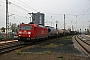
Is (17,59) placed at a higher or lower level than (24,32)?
lower

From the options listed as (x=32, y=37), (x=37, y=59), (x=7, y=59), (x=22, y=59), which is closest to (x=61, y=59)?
(x=37, y=59)

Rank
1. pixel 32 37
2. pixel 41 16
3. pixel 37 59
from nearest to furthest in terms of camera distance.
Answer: pixel 37 59 → pixel 32 37 → pixel 41 16

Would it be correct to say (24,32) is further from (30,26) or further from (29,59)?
(29,59)

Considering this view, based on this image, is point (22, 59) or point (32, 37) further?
point (32, 37)

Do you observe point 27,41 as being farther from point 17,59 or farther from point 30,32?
point 17,59

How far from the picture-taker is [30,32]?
2642cm

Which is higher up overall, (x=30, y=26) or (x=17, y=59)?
(x=30, y=26)

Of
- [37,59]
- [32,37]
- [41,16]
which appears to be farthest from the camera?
[41,16]

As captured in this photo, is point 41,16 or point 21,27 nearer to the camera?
point 21,27

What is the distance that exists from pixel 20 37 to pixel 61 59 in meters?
15.2

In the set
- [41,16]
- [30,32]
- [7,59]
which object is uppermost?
[41,16]

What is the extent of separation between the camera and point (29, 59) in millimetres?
12008

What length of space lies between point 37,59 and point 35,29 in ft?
51.6

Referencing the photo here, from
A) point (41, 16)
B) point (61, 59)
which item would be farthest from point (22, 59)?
point (41, 16)
